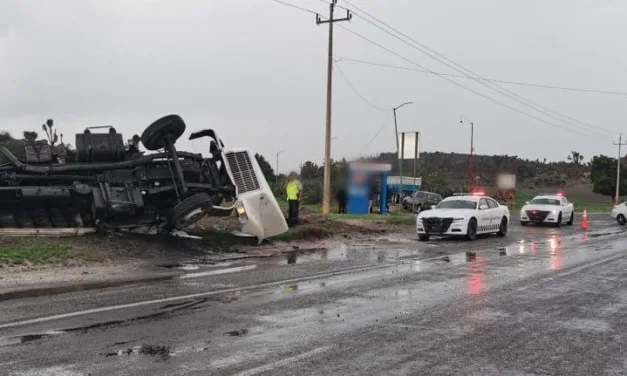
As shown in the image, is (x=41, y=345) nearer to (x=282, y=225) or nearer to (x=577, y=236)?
(x=282, y=225)

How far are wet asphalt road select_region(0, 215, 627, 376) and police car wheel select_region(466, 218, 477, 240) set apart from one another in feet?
25.5

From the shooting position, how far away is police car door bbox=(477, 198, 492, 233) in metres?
21.3

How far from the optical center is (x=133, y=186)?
46.3ft

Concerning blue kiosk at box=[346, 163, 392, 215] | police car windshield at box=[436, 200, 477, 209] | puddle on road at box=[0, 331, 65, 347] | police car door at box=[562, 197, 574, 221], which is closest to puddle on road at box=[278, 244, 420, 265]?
police car windshield at box=[436, 200, 477, 209]

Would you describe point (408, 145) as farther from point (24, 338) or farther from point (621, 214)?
point (24, 338)

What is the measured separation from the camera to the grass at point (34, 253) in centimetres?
1203

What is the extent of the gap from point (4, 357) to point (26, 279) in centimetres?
541

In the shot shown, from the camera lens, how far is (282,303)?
8.63m

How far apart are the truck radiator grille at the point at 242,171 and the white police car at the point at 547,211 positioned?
19.4 m

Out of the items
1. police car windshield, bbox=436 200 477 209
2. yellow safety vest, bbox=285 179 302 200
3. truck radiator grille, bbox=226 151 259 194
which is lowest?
police car windshield, bbox=436 200 477 209

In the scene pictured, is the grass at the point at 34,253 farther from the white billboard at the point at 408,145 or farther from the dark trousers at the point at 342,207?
the white billboard at the point at 408,145

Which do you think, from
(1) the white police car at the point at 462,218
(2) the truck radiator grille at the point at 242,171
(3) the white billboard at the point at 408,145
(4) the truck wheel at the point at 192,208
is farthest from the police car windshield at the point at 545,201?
(4) the truck wheel at the point at 192,208

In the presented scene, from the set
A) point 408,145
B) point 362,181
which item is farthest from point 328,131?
point 408,145

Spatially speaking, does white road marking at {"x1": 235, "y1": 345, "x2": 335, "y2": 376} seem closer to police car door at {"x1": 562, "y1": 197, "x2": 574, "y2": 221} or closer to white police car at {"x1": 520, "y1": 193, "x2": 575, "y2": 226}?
white police car at {"x1": 520, "y1": 193, "x2": 575, "y2": 226}
